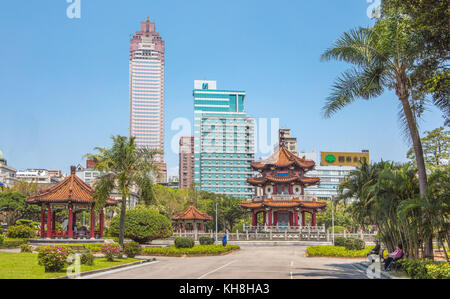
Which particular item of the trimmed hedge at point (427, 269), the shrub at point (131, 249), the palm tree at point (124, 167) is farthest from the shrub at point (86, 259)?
the trimmed hedge at point (427, 269)

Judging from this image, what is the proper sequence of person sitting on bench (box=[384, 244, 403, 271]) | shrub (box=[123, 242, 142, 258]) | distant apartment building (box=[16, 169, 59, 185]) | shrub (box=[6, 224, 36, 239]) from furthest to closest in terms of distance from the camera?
distant apartment building (box=[16, 169, 59, 185]), shrub (box=[6, 224, 36, 239]), shrub (box=[123, 242, 142, 258]), person sitting on bench (box=[384, 244, 403, 271])

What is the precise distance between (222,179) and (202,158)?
11878 millimetres

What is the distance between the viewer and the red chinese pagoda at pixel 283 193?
6912cm

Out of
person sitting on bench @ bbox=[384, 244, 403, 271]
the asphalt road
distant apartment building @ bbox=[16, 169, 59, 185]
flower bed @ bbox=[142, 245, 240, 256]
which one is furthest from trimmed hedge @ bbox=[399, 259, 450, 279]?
distant apartment building @ bbox=[16, 169, 59, 185]

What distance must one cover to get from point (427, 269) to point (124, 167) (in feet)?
68.7

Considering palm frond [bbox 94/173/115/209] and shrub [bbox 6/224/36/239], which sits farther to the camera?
shrub [bbox 6/224/36/239]

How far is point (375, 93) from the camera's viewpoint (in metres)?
23.5

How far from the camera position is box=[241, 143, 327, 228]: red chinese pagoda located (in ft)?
227

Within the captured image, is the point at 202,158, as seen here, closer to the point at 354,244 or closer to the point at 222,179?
the point at 222,179

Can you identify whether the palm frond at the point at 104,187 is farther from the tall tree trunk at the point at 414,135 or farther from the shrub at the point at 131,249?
the tall tree trunk at the point at 414,135

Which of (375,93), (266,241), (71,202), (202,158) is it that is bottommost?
(266,241)

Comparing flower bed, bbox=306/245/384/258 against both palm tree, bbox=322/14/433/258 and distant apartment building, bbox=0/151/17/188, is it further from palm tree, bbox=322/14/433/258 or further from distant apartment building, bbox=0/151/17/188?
distant apartment building, bbox=0/151/17/188

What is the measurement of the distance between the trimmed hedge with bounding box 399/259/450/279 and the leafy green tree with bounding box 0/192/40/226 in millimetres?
61902
